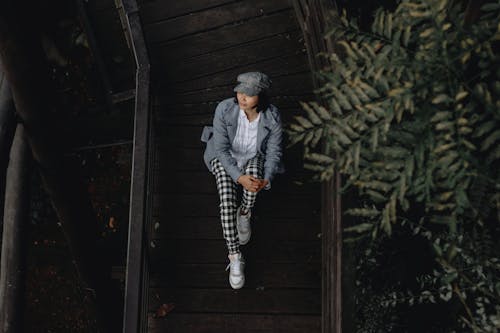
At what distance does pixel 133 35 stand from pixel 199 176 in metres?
1.37

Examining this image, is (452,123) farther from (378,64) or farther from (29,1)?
(29,1)

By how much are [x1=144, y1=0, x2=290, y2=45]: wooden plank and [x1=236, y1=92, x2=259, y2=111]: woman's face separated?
1923 mm

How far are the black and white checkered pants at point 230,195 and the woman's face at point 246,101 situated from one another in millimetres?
533

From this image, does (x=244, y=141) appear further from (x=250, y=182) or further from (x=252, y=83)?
(x=252, y=83)

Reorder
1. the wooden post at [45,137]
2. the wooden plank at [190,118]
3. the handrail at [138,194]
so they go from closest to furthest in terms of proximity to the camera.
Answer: the wooden post at [45,137] → the handrail at [138,194] → the wooden plank at [190,118]

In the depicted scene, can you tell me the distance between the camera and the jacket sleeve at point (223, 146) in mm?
4109

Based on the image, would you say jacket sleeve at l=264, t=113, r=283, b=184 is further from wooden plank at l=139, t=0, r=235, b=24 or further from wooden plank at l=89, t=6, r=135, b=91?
wooden plank at l=89, t=6, r=135, b=91

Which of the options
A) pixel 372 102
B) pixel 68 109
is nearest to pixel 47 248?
pixel 68 109

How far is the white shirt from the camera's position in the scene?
163 inches

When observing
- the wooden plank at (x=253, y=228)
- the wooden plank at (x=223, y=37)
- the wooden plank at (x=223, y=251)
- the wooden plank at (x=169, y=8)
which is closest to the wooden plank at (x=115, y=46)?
the wooden plank at (x=169, y=8)

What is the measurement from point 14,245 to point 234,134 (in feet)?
5.97

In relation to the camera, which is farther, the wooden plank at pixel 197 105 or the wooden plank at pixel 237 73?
the wooden plank at pixel 237 73

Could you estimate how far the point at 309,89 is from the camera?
520 centimetres

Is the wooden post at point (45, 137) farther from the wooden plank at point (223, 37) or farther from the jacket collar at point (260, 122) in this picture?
the wooden plank at point (223, 37)
